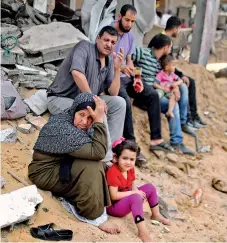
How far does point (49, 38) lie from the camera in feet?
24.3

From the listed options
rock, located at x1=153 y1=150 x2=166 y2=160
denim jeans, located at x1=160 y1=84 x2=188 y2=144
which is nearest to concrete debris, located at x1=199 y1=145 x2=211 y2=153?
denim jeans, located at x1=160 y1=84 x2=188 y2=144

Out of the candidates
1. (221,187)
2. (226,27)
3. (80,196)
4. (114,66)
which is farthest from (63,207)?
(226,27)

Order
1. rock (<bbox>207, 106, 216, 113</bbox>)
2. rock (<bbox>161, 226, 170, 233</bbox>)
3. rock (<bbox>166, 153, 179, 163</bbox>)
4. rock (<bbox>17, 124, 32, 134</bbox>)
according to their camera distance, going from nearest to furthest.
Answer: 1. rock (<bbox>161, 226, 170, 233</bbox>)
2. rock (<bbox>17, 124, 32, 134</bbox>)
3. rock (<bbox>166, 153, 179, 163</bbox>)
4. rock (<bbox>207, 106, 216, 113</bbox>)

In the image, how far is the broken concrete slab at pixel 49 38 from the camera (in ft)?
23.5

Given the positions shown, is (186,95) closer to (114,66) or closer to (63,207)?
(114,66)

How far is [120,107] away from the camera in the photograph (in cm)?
546

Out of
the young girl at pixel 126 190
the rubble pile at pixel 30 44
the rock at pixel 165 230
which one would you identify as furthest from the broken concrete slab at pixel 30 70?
the rock at pixel 165 230

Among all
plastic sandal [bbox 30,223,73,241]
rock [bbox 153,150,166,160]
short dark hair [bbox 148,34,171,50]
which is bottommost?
Result: rock [bbox 153,150,166,160]

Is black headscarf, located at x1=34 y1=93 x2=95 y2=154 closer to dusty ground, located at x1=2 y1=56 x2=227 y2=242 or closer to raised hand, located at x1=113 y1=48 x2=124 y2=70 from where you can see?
dusty ground, located at x1=2 y1=56 x2=227 y2=242

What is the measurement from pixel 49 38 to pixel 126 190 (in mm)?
3600

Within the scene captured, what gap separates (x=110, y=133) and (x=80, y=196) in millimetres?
1518

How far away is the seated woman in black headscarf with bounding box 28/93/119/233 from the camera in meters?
4.05

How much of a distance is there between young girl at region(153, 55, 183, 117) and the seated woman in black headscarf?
9.23 feet

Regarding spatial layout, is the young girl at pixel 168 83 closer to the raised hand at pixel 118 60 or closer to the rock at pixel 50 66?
the rock at pixel 50 66
